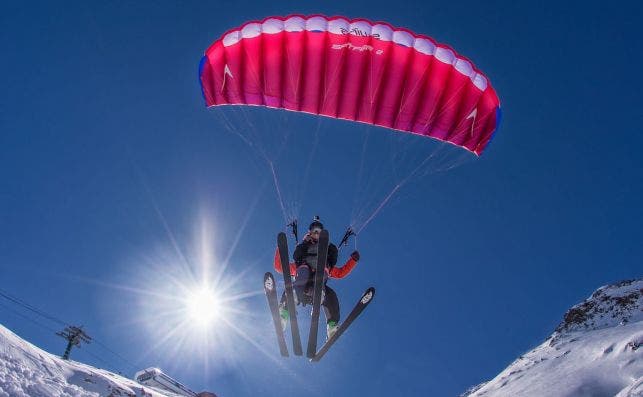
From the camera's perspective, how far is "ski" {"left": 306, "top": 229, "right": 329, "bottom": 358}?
29.1ft

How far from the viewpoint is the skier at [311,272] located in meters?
9.58

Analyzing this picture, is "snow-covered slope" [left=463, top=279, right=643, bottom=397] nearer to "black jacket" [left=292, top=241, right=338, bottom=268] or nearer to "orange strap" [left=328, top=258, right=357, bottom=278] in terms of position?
"orange strap" [left=328, top=258, right=357, bottom=278]

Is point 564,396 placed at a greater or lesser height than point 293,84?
lesser

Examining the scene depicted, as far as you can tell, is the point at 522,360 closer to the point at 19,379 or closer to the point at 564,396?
the point at 564,396

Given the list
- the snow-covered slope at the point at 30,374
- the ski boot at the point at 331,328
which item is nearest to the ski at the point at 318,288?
the ski boot at the point at 331,328

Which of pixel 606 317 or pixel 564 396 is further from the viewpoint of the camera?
pixel 606 317

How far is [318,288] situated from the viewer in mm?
9156

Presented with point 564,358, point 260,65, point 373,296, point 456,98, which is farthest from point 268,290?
point 564,358

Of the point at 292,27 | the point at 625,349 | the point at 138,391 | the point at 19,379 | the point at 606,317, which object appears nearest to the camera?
the point at 19,379

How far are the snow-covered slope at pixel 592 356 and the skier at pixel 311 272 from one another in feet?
20.6

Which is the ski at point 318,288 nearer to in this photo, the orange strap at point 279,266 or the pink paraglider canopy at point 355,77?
the orange strap at point 279,266

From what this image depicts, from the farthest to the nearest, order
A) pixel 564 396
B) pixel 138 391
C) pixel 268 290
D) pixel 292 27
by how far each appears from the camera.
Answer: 1. pixel 138 391
2. pixel 564 396
3. pixel 292 27
4. pixel 268 290

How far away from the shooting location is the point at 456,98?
11.5m

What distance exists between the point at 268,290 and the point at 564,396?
1125 centimetres
